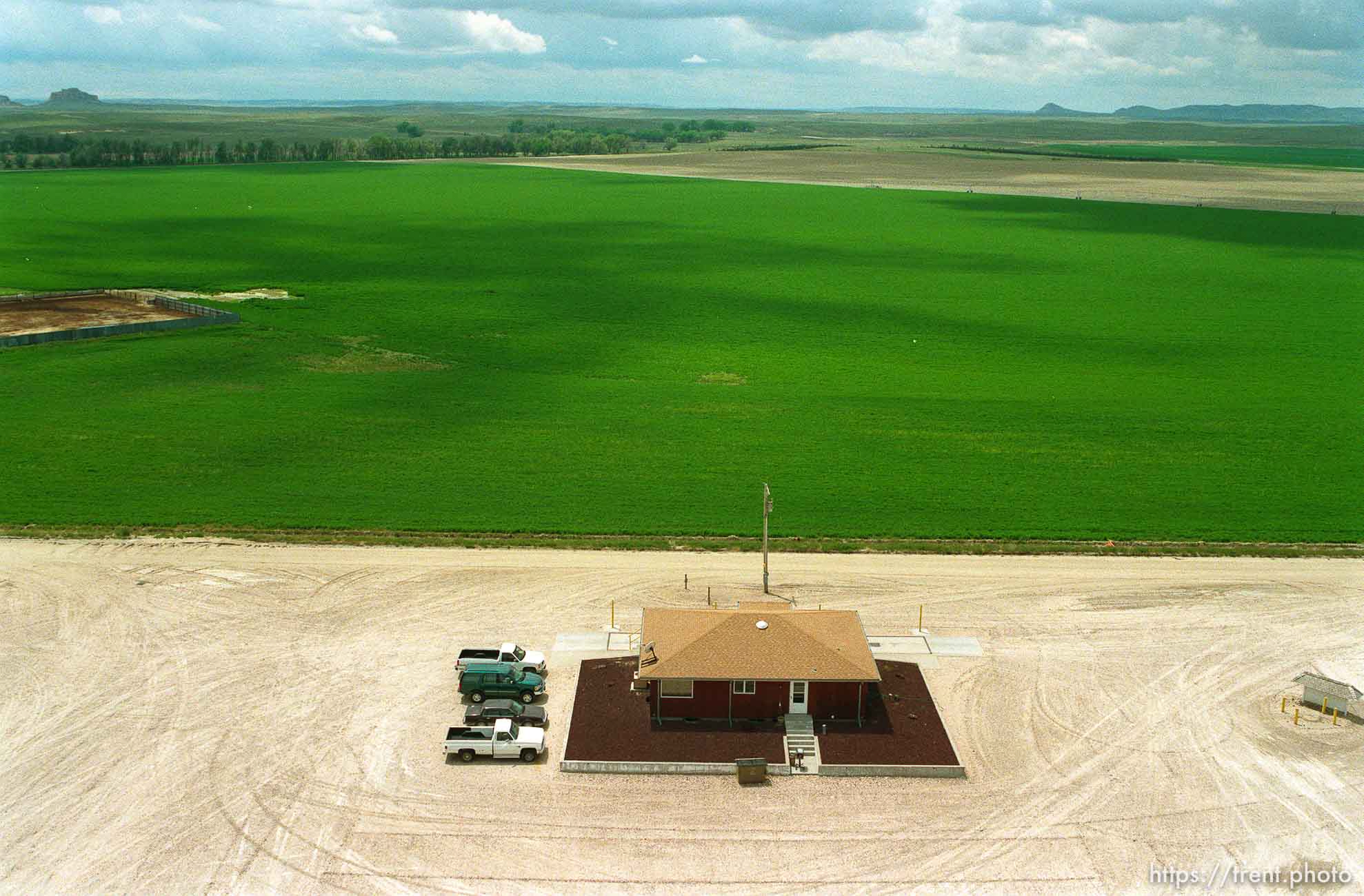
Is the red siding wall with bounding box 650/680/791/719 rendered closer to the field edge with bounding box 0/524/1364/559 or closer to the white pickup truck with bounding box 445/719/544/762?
the white pickup truck with bounding box 445/719/544/762

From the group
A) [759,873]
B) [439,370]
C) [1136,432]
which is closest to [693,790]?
[759,873]

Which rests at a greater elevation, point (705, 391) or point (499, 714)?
point (705, 391)

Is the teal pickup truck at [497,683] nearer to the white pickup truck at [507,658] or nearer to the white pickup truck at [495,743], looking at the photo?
the white pickup truck at [507,658]

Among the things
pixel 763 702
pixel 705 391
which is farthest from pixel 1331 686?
pixel 705 391

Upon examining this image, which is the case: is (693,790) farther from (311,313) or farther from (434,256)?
(434,256)

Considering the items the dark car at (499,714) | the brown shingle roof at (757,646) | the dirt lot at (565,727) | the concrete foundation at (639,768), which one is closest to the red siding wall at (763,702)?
the brown shingle roof at (757,646)

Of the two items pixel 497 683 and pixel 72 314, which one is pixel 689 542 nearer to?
pixel 497 683
